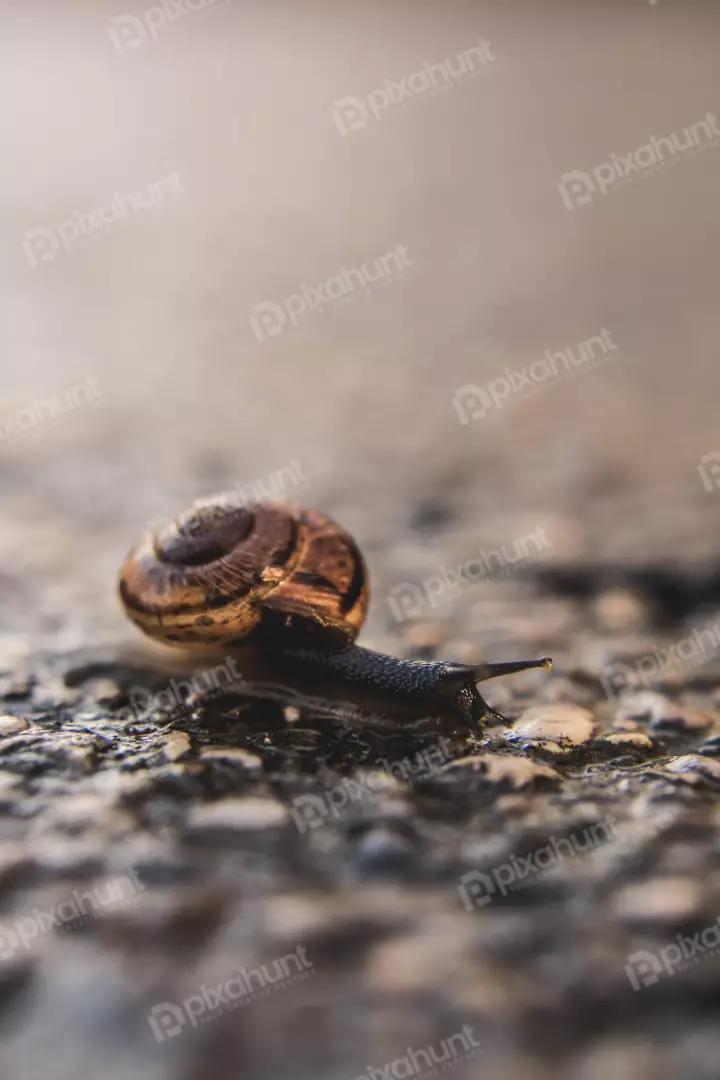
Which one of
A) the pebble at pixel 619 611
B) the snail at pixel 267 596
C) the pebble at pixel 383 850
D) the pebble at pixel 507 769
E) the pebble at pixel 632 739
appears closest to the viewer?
the pebble at pixel 383 850

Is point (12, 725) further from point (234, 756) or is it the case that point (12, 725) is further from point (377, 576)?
point (377, 576)

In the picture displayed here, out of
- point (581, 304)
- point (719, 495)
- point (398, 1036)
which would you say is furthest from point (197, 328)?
point (398, 1036)

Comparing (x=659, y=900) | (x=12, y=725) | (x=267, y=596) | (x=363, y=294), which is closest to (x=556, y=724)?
(x=659, y=900)

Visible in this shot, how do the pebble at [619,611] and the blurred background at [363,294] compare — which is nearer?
the pebble at [619,611]

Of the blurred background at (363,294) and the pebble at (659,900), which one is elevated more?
the blurred background at (363,294)

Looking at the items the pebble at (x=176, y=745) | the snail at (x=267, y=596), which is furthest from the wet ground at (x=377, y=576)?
the snail at (x=267, y=596)

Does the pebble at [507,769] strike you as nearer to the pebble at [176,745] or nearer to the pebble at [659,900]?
the pebble at [659,900]

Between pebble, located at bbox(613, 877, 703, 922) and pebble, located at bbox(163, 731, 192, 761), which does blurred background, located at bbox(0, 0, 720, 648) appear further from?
pebble, located at bbox(613, 877, 703, 922)
